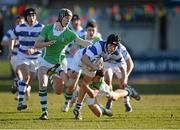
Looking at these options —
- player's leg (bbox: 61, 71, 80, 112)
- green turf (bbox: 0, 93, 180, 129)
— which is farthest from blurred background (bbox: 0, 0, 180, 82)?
player's leg (bbox: 61, 71, 80, 112)

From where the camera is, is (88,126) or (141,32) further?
(141,32)

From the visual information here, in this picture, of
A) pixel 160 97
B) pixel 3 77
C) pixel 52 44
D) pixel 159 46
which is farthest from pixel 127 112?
pixel 159 46

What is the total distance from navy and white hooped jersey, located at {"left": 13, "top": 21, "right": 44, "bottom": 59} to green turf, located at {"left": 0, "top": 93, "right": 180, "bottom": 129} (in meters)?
1.51

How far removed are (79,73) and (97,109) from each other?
77.9 inches

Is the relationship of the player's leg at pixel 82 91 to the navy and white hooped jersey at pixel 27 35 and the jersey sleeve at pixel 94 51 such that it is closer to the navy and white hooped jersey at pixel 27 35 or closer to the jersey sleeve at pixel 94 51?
the jersey sleeve at pixel 94 51

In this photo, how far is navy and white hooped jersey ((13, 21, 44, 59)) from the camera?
20.4 meters

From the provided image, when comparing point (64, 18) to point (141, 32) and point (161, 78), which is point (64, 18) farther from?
point (141, 32)

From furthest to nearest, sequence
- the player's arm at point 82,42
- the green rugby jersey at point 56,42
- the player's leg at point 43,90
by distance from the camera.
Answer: the player's arm at point 82,42 → the green rugby jersey at point 56,42 → the player's leg at point 43,90

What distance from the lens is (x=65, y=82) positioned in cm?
1889

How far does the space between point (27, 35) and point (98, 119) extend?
14.1 feet

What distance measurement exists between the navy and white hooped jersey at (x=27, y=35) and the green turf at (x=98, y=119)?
4.94ft

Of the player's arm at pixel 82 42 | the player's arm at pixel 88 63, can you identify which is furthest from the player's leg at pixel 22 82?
the player's arm at pixel 88 63

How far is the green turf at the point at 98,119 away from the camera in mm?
15875

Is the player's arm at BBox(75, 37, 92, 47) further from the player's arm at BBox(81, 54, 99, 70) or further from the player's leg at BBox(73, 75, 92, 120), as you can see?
the player's arm at BBox(81, 54, 99, 70)
